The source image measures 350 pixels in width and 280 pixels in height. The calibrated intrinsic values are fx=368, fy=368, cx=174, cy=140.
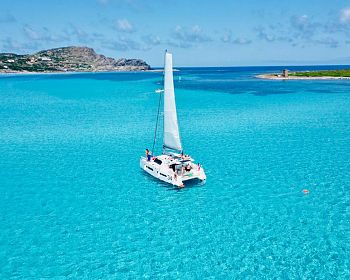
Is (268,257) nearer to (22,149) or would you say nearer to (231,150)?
(231,150)

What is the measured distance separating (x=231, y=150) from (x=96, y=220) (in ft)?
90.5

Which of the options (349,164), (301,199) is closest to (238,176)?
(301,199)

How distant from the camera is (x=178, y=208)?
3562 centimetres

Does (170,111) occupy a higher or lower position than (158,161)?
higher

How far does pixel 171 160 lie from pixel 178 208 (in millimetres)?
8204

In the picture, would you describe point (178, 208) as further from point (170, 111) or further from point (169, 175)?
point (170, 111)

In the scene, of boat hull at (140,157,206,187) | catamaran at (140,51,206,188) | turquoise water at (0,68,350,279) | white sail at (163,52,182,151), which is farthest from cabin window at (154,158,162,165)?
white sail at (163,52,182,151)

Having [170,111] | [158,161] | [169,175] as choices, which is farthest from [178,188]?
[170,111]

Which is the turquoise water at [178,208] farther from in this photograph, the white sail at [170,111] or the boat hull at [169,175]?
the white sail at [170,111]

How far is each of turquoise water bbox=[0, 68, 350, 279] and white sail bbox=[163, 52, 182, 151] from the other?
A: 5.25 m

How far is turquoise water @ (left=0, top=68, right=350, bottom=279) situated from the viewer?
26659mm

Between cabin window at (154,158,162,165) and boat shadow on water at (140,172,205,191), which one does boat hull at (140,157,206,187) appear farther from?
boat shadow on water at (140,172,205,191)

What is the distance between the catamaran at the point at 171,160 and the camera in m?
40.9

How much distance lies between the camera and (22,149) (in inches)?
2282
